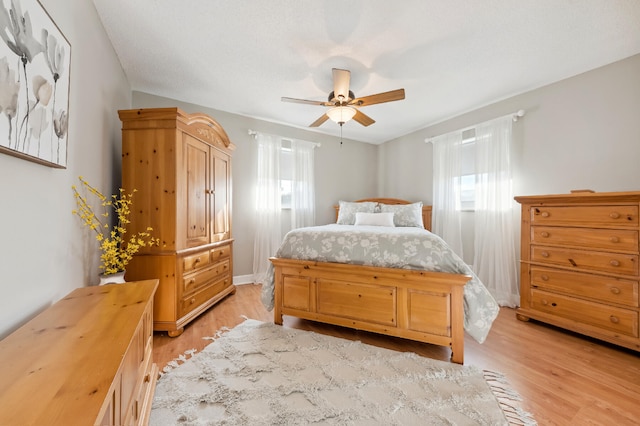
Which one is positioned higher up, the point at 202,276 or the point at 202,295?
the point at 202,276

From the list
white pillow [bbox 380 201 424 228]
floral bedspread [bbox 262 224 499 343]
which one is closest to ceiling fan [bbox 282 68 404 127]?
floral bedspread [bbox 262 224 499 343]

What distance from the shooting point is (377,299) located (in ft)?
6.63

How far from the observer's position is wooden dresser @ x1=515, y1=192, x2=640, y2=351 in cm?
191

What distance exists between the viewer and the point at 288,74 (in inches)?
101

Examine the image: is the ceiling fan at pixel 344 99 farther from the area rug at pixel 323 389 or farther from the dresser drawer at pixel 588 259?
the area rug at pixel 323 389

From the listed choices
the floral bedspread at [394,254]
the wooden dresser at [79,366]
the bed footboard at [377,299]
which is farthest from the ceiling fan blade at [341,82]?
the wooden dresser at [79,366]

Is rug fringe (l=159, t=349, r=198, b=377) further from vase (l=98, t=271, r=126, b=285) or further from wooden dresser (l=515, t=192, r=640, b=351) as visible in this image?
wooden dresser (l=515, t=192, r=640, b=351)

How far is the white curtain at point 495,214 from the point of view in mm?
2938

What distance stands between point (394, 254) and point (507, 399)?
1.05 metres

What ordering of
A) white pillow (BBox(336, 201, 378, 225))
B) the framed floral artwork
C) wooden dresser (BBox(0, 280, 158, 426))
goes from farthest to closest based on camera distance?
white pillow (BBox(336, 201, 378, 225)), the framed floral artwork, wooden dresser (BBox(0, 280, 158, 426))

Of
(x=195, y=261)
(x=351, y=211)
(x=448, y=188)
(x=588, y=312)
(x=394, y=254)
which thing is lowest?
(x=588, y=312)

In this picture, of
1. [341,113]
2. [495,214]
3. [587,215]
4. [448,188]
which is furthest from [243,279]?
[587,215]

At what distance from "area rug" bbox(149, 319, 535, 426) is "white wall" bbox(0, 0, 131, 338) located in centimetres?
84

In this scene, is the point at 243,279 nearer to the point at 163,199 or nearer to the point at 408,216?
the point at 163,199
